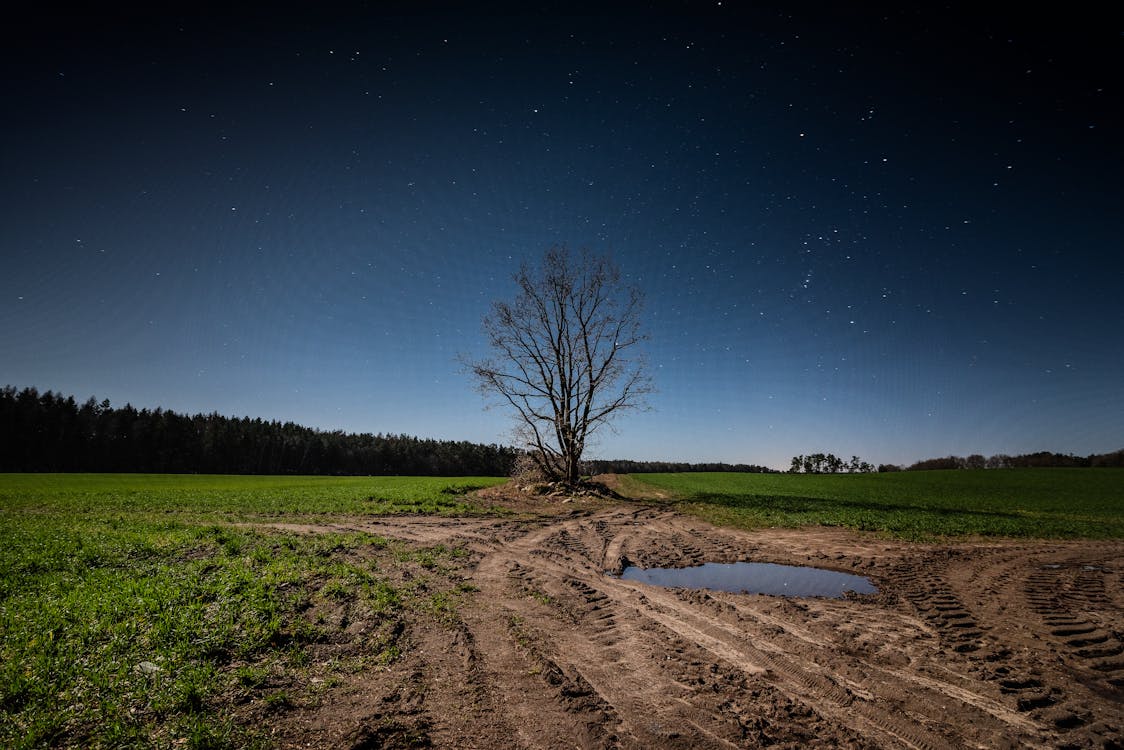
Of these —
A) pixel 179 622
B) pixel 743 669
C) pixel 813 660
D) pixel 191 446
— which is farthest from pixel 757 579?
pixel 191 446

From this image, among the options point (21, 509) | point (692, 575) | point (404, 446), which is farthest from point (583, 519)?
point (404, 446)

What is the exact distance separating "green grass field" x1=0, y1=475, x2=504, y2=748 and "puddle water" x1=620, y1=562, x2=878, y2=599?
16.3ft

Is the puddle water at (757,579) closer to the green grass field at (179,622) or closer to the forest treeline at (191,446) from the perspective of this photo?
the green grass field at (179,622)

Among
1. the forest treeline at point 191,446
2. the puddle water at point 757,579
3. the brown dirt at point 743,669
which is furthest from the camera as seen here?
the forest treeline at point 191,446

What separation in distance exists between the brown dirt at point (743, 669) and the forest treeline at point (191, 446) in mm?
47736

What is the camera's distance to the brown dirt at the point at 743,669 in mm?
3990

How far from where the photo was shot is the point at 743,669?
5211 millimetres

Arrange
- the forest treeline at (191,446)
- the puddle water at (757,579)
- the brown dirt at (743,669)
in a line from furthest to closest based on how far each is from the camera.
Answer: the forest treeline at (191,446), the puddle water at (757,579), the brown dirt at (743,669)

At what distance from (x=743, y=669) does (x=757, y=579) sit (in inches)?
203

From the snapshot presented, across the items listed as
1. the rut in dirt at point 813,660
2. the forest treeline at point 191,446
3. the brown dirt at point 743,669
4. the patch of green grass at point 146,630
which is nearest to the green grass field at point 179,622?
the patch of green grass at point 146,630

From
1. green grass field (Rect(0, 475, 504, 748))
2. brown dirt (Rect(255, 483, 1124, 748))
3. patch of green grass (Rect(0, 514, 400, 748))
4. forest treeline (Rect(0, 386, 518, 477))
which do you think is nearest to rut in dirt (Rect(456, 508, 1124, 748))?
brown dirt (Rect(255, 483, 1124, 748))

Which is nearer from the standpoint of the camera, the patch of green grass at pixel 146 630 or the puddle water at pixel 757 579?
the patch of green grass at pixel 146 630

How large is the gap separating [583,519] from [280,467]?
4253 inches

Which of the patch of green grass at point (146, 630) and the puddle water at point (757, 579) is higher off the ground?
the patch of green grass at point (146, 630)
